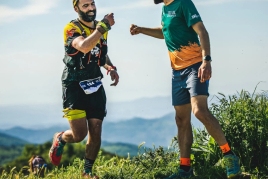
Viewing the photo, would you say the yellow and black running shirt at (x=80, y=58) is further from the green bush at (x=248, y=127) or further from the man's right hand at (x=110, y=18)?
the green bush at (x=248, y=127)

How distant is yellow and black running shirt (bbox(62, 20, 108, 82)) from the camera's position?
28.0ft

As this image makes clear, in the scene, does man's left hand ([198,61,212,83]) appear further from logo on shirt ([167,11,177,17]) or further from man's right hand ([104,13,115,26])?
man's right hand ([104,13,115,26])

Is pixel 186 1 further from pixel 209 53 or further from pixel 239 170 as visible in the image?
pixel 239 170

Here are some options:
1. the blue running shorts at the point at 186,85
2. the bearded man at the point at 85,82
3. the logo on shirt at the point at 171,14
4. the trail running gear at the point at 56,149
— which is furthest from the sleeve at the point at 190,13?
the trail running gear at the point at 56,149

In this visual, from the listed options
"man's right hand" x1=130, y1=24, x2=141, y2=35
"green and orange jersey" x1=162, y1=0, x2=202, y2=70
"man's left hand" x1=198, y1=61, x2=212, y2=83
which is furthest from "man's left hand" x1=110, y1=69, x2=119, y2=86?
"man's left hand" x1=198, y1=61, x2=212, y2=83

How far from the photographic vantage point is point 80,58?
8.57 metres

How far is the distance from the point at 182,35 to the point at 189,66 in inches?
13.6

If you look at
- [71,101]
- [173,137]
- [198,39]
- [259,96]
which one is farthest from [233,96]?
[71,101]

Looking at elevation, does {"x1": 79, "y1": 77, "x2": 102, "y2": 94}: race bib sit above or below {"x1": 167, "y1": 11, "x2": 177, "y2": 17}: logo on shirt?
below

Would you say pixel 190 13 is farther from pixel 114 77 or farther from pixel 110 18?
pixel 114 77

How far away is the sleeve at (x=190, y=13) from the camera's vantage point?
7929 mm

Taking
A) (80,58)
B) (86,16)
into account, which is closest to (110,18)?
(86,16)

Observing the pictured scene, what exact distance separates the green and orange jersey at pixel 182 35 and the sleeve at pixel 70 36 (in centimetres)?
106

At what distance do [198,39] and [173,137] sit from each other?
1710 millimetres
